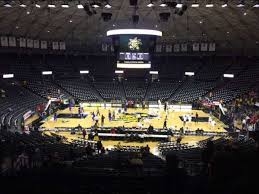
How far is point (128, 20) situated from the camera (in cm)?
4181

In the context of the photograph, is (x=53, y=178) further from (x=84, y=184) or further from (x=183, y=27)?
(x=183, y=27)

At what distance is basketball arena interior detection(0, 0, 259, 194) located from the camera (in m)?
9.62

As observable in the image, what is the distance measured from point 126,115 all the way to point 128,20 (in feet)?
38.6

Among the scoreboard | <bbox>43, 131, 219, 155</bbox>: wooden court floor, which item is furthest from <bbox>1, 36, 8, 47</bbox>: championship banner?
<bbox>43, 131, 219, 155</bbox>: wooden court floor

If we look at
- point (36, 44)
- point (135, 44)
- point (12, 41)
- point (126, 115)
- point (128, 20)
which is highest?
point (128, 20)

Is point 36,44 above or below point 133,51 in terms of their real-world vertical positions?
above

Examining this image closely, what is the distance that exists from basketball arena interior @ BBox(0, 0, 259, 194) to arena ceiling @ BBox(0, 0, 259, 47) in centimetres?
12

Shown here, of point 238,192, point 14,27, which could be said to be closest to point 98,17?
point 14,27

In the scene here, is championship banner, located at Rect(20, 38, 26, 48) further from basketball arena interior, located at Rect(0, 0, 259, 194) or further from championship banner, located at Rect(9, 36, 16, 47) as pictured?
championship banner, located at Rect(9, 36, 16, 47)

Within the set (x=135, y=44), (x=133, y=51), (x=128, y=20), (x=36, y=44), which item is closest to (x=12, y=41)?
(x=36, y=44)

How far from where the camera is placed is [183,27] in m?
44.2

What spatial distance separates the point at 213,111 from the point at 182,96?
27.3ft

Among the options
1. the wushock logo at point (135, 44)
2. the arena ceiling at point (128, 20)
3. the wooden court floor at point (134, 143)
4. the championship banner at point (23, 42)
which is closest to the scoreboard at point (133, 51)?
the wushock logo at point (135, 44)

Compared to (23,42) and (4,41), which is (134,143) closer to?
(4,41)
